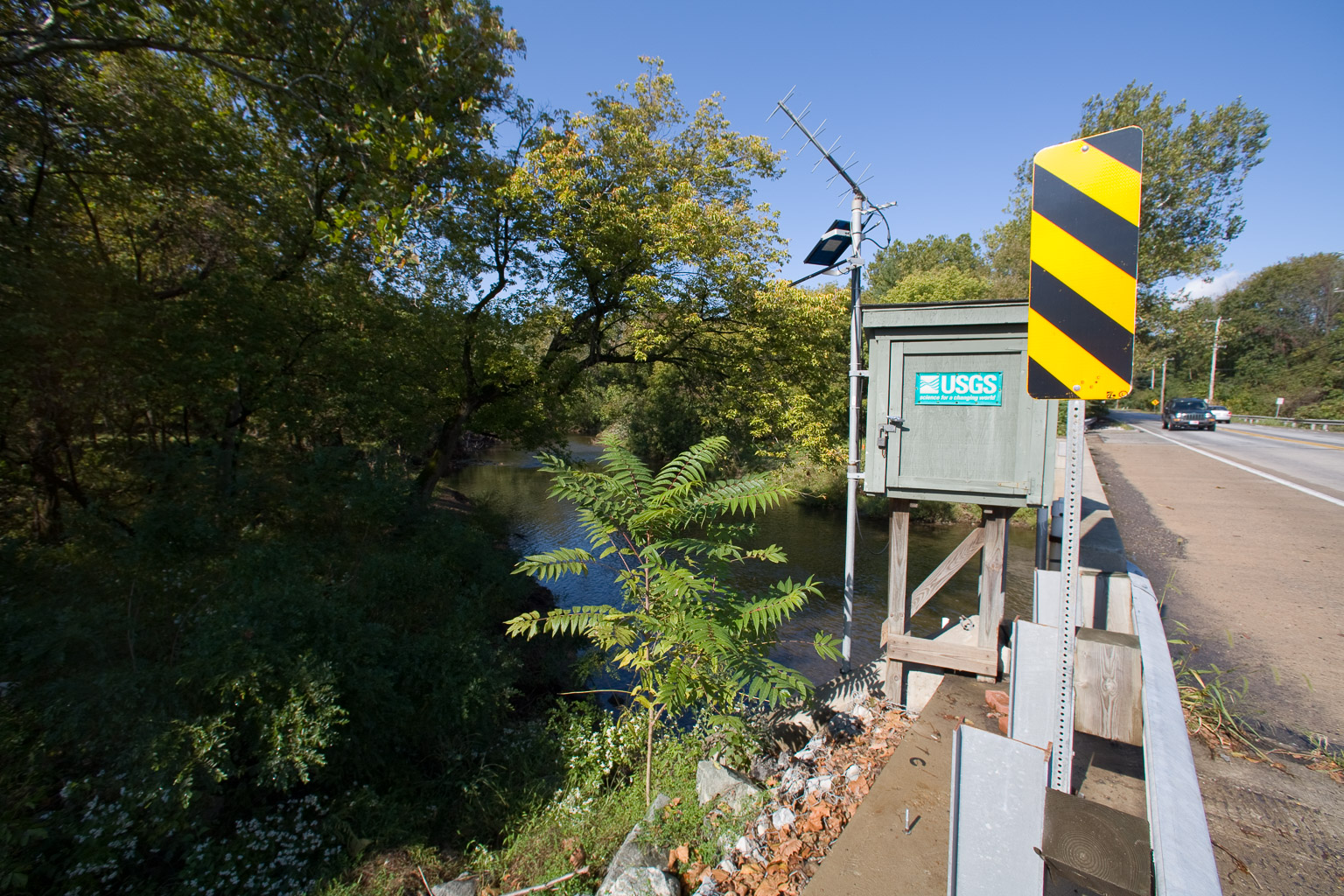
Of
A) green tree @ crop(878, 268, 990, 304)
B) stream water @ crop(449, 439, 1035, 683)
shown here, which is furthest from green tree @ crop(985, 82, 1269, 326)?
stream water @ crop(449, 439, 1035, 683)

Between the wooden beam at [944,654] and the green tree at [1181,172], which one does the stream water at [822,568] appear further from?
the green tree at [1181,172]

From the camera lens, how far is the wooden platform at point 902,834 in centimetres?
246

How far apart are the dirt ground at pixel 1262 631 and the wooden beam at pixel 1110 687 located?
0.49 meters

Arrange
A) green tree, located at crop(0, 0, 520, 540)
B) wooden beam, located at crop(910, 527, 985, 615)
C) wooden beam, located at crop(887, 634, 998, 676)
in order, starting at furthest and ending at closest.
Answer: green tree, located at crop(0, 0, 520, 540), wooden beam, located at crop(910, 527, 985, 615), wooden beam, located at crop(887, 634, 998, 676)

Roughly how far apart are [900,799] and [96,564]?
7.46 metres

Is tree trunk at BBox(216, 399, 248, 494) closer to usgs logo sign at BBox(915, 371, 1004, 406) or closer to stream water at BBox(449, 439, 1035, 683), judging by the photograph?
stream water at BBox(449, 439, 1035, 683)

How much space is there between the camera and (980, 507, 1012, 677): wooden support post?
4.48 meters

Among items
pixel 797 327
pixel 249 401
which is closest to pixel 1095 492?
pixel 797 327

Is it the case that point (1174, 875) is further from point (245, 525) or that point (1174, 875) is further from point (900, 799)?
point (245, 525)

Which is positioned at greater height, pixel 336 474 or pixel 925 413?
pixel 925 413

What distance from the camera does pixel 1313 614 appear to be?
4824mm

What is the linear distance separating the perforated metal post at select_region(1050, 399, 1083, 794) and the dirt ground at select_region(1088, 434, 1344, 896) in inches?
31.1

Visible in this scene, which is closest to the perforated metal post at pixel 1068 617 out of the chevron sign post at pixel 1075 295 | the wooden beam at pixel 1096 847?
the chevron sign post at pixel 1075 295

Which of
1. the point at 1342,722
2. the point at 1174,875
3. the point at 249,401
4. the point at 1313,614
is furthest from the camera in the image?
A: the point at 249,401
